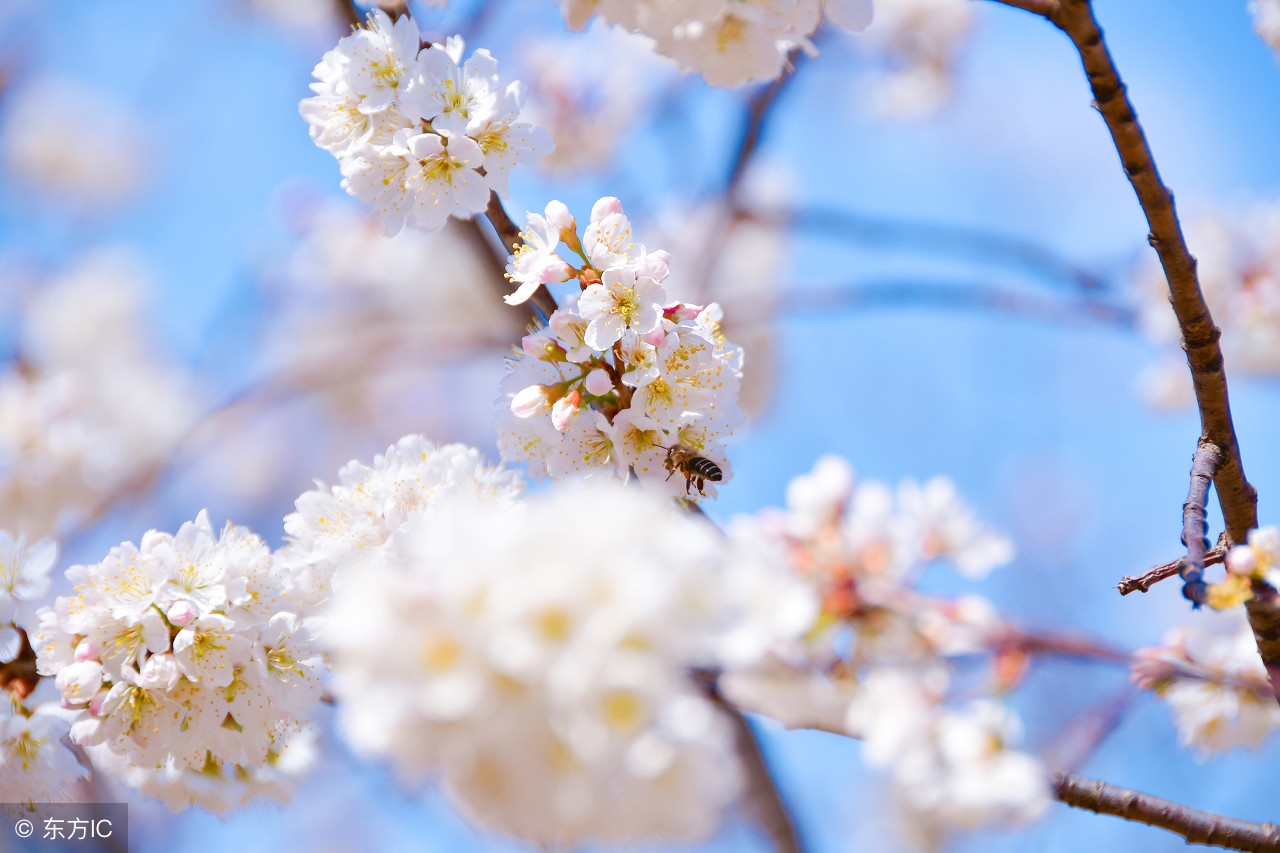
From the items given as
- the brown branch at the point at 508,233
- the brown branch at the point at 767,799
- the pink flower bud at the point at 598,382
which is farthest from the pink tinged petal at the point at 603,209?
the brown branch at the point at 767,799

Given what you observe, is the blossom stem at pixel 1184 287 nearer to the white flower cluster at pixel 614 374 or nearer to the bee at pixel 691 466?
the white flower cluster at pixel 614 374

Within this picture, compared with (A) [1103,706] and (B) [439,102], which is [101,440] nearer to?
(B) [439,102]

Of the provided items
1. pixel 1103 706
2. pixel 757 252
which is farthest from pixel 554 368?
pixel 757 252

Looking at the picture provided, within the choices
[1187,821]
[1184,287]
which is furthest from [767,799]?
[1184,287]

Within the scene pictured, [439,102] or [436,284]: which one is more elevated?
[436,284]

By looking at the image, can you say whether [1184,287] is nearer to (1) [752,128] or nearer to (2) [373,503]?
(2) [373,503]

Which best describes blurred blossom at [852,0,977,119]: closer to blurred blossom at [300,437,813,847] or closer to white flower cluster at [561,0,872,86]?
white flower cluster at [561,0,872,86]
